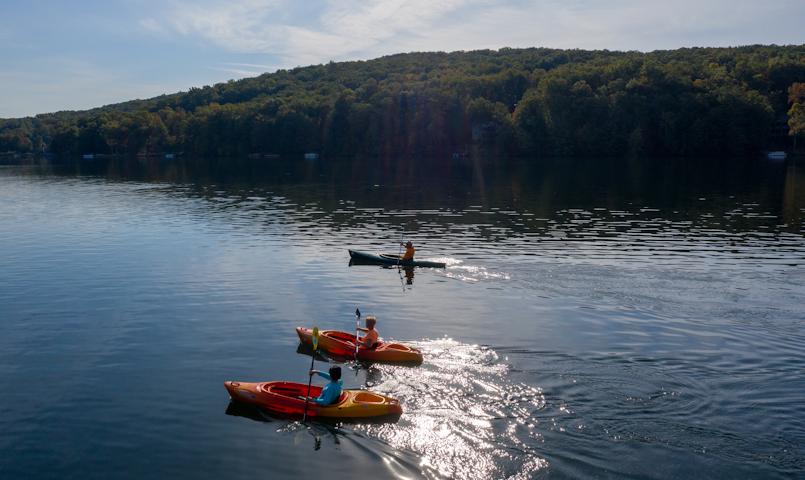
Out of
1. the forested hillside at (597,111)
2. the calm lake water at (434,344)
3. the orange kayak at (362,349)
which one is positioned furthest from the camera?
A: the forested hillside at (597,111)

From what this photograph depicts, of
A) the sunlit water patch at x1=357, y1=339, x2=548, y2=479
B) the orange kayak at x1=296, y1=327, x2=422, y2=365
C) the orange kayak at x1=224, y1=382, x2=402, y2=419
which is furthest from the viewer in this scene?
the orange kayak at x1=296, y1=327, x2=422, y2=365

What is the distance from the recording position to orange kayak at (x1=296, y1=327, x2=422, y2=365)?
24094mm

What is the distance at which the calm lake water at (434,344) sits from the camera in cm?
1786

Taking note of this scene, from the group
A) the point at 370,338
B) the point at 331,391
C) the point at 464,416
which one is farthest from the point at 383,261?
the point at 464,416

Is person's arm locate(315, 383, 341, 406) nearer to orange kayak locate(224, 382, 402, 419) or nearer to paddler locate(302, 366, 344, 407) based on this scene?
paddler locate(302, 366, 344, 407)

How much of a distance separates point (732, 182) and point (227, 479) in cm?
8858

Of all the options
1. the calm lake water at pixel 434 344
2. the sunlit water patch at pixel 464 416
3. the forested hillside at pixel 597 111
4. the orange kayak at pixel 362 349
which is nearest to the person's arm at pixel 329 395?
the calm lake water at pixel 434 344

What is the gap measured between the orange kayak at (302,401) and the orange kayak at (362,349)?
11.1 feet

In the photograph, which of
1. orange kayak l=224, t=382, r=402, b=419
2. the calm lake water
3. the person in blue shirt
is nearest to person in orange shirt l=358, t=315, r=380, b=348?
the calm lake water

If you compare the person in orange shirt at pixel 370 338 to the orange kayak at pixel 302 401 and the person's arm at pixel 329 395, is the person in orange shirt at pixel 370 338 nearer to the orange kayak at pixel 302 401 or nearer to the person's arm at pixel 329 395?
the orange kayak at pixel 302 401

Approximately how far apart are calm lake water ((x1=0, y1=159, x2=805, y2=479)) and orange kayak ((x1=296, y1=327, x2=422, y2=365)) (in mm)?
409

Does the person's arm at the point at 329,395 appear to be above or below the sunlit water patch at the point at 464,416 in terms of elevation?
above

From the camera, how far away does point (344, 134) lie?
196 metres

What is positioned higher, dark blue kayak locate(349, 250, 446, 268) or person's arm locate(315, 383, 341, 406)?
dark blue kayak locate(349, 250, 446, 268)
